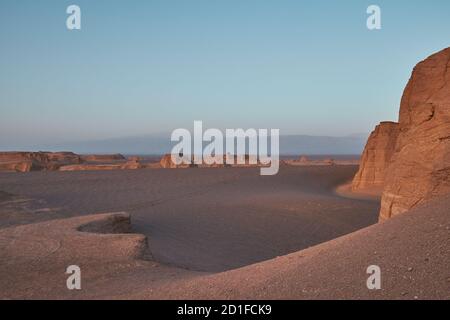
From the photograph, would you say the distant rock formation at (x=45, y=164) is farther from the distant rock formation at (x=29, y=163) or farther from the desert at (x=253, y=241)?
the desert at (x=253, y=241)

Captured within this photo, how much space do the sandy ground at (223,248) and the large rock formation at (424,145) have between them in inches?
39.7

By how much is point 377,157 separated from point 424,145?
53.6 ft

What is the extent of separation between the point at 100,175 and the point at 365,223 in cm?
1947

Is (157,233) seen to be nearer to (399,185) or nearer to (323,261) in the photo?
(399,185)

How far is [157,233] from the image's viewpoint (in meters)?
13.3

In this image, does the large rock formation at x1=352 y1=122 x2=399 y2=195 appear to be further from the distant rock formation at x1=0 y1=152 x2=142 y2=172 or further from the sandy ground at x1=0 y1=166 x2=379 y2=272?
the distant rock formation at x1=0 y1=152 x2=142 y2=172

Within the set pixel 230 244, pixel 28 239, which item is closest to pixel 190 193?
pixel 230 244

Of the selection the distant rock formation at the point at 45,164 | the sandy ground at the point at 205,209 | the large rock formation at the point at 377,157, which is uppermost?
the large rock formation at the point at 377,157

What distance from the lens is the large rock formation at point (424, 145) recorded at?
22.2 feet

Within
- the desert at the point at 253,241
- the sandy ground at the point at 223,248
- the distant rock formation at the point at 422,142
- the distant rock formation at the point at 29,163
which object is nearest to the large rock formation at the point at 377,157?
the desert at the point at 253,241

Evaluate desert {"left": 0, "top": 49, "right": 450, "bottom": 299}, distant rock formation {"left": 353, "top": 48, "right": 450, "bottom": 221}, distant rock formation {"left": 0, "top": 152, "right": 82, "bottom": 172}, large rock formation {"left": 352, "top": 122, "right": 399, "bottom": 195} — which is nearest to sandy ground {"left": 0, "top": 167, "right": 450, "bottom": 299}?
desert {"left": 0, "top": 49, "right": 450, "bottom": 299}

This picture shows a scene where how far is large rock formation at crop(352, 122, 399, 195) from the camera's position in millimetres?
22547

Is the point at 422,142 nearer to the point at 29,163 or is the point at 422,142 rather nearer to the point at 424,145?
the point at 424,145
